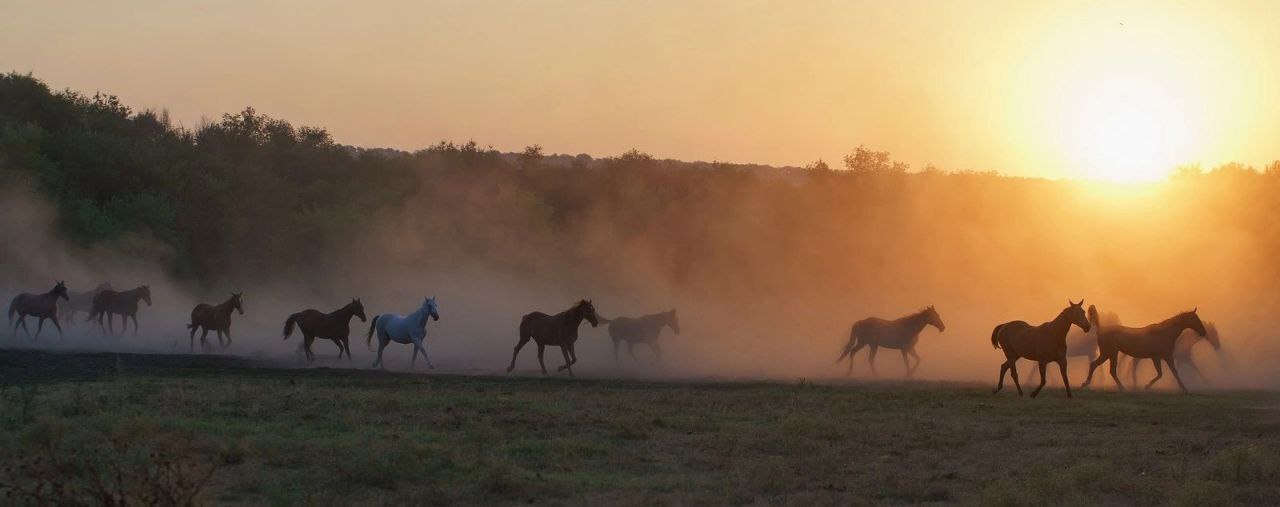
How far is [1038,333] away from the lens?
25484mm

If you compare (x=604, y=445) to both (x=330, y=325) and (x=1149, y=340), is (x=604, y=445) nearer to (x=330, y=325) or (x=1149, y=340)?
(x=1149, y=340)

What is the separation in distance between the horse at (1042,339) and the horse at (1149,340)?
3883mm

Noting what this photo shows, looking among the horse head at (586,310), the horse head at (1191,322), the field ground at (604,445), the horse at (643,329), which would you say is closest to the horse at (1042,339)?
the field ground at (604,445)

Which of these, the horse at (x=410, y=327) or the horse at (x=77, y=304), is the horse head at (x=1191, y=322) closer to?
the horse at (x=410, y=327)

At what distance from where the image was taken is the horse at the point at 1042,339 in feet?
81.3

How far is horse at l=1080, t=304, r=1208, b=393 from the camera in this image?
93.1 ft

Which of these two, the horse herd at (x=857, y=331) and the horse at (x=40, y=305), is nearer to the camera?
the horse herd at (x=857, y=331)

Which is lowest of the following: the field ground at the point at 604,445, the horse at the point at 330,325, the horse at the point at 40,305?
the field ground at the point at 604,445

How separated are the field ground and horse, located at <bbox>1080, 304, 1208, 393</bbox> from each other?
353 cm

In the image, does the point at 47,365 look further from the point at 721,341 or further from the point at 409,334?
the point at 721,341

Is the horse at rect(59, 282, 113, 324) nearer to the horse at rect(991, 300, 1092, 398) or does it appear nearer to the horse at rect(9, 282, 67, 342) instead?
the horse at rect(9, 282, 67, 342)

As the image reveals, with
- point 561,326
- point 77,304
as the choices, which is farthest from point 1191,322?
point 77,304

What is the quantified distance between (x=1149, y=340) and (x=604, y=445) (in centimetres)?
1730

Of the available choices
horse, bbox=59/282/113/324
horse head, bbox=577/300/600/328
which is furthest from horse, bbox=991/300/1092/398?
horse, bbox=59/282/113/324
